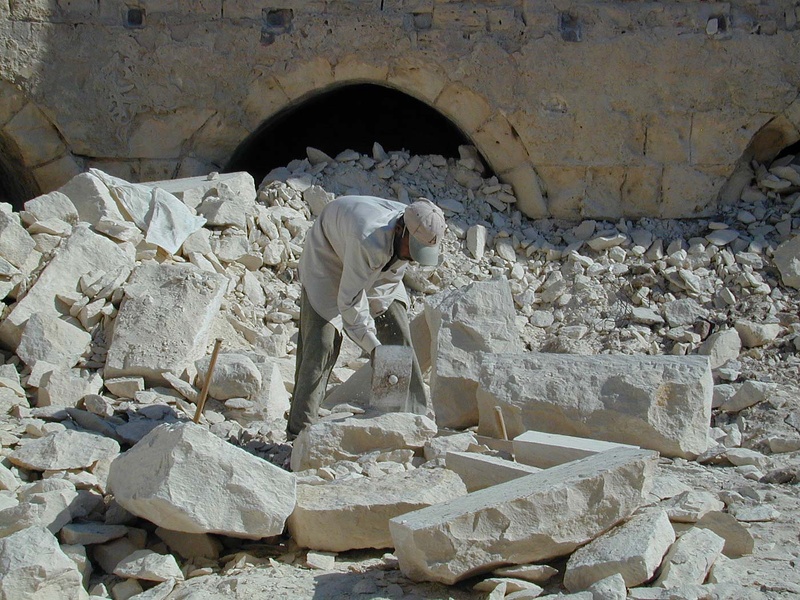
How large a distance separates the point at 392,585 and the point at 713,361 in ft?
14.6

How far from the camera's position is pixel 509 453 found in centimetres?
467

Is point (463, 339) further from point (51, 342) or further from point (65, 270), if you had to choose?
point (65, 270)

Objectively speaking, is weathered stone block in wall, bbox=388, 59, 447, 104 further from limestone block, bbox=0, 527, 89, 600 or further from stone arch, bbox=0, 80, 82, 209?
limestone block, bbox=0, 527, 89, 600

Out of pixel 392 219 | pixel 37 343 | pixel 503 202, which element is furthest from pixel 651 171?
pixel 37 343

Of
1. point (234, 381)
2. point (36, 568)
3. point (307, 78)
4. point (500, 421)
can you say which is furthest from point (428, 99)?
point (36, 568)

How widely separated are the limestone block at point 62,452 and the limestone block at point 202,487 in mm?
800

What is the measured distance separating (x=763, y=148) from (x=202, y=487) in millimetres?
7323

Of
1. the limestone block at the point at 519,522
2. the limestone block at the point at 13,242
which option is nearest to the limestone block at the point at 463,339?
the limestone block at the point at 519,522

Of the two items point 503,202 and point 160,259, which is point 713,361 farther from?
point 160,259

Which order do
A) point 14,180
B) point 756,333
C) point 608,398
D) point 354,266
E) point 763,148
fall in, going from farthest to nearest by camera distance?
point 14,180, point 763,148, point 756,333, point 608,398, point 354,266

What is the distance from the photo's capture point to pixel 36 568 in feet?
10.8

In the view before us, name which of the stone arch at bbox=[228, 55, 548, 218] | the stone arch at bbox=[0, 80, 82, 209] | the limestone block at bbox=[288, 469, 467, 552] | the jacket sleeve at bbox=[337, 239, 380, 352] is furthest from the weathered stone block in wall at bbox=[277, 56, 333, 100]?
the limestone block at bbox=[288, 469, 467, 552]

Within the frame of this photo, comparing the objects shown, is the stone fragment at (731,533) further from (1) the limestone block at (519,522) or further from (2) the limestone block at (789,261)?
(2) the limestone block at (789,261)

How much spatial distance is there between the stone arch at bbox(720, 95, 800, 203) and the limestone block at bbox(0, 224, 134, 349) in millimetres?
5454
